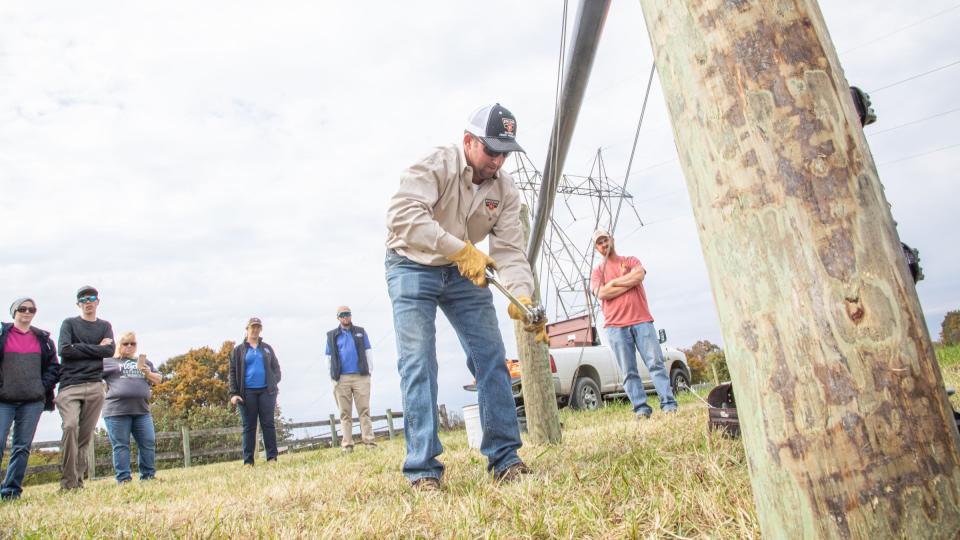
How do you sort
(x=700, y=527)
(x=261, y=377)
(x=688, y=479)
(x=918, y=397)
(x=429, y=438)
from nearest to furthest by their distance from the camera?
(x=918, y=397)
(x=700, y=527)
(x=688, y=479)
(x=429, y=438)
(x=261, y=377)

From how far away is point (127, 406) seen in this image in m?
6.49

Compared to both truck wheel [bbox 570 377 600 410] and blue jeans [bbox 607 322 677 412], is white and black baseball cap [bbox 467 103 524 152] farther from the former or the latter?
truck wheel [bbox 570 377 600 410]

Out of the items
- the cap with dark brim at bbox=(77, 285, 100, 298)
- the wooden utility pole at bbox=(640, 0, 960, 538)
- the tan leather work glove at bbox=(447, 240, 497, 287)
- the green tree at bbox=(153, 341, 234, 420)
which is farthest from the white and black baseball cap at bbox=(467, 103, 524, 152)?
the green tree at bbox=(153, 341, 234, 420)

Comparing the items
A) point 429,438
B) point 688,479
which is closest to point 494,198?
point 429,438

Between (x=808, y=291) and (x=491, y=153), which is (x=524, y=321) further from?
(x=808, y=291)

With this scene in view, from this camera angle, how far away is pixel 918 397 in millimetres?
980

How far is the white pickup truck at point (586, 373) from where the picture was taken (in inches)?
386

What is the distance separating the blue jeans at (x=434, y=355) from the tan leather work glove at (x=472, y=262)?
0.22 m

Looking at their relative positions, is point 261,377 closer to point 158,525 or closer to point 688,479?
point 158,525

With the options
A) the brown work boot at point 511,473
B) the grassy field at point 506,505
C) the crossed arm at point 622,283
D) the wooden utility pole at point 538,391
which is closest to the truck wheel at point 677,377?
the crossed arm at point 622,283

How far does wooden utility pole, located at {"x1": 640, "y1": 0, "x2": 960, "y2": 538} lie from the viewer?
3.19ft

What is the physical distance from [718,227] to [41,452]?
2526 cm

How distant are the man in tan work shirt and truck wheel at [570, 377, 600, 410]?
22.0 ft

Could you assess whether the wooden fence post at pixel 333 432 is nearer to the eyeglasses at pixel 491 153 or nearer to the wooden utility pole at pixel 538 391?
the wooden utility pole at pixel 538 391
